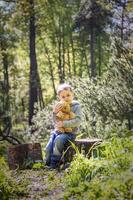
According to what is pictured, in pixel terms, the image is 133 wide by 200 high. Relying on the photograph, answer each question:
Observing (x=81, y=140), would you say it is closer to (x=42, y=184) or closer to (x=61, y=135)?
(x=61, y=135)

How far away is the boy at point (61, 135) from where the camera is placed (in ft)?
28.3

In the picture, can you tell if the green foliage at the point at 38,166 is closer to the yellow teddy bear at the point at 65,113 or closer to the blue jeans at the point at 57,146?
the blue jeans at the point at 57,146

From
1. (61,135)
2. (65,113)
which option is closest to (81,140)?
(61,135)

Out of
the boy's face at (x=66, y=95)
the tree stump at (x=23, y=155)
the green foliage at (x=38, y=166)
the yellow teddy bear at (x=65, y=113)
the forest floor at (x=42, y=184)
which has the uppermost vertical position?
the boy's face at (x=66, y=95)

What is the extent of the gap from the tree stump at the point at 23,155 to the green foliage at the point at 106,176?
242 centimetres

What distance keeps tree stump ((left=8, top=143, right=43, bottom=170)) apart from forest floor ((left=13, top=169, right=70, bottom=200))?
72 centimetres

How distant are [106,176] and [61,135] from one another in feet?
10.2

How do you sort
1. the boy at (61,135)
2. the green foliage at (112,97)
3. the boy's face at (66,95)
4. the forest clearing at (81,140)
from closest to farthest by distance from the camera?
1. the forest clearing at (81,140)
2. the boy at (61,135)
3. the boy's face at (66,95)
4. the green foliage at (112,97)

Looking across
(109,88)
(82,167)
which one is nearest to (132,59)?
(109,88)

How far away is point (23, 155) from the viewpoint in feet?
30.6

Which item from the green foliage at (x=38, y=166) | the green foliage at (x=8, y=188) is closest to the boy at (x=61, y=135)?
the green foliage at (x=38, y=166)

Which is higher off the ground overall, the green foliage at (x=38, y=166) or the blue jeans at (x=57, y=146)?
the blue jeans at (x=57, y=146)

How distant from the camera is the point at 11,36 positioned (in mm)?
29672

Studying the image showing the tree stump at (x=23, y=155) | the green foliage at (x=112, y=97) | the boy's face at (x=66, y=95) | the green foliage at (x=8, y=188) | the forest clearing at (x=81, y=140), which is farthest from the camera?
the green foliage at (x=112, y=97)
